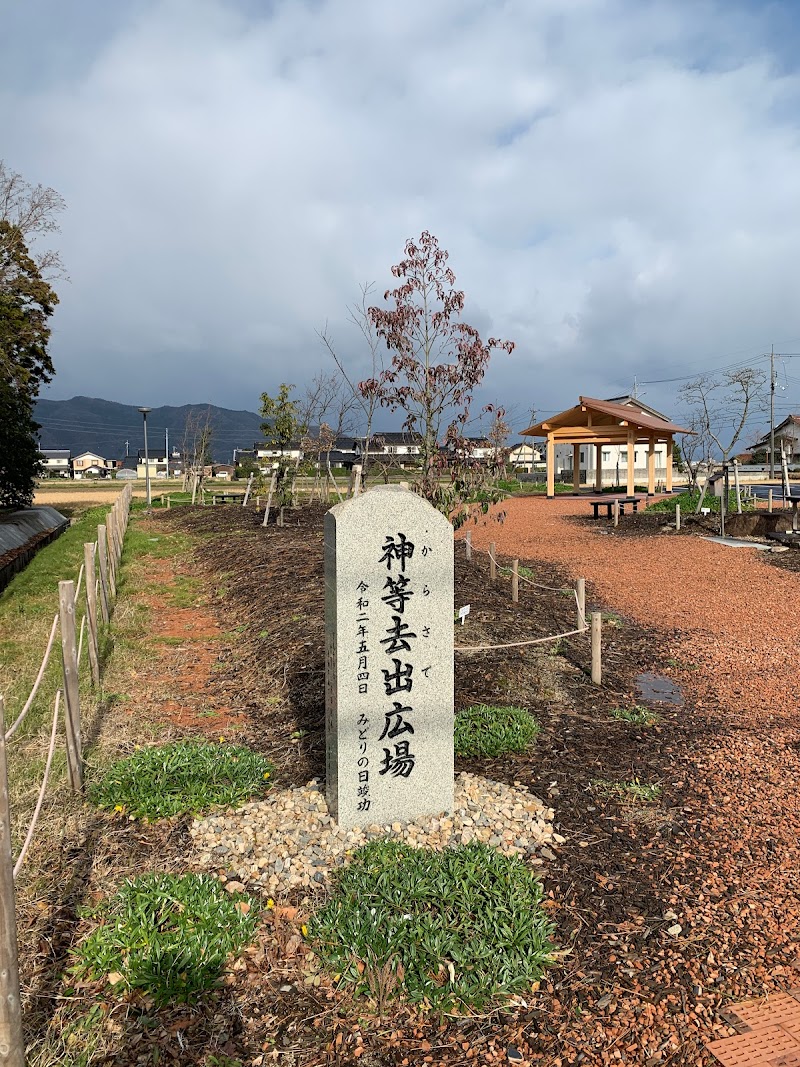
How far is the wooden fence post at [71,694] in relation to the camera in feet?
14.8

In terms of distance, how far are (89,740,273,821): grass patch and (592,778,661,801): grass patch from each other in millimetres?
2123

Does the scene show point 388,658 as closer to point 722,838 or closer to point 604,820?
point 604,820

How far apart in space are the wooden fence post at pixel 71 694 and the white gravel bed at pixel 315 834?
1073 millimetres

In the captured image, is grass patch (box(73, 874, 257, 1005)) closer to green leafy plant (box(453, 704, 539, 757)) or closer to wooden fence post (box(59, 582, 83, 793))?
wooden fence post (box(59, 582, 83, 793))

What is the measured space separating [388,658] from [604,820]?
61.5 inches

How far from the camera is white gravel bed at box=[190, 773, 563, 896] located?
3590mm

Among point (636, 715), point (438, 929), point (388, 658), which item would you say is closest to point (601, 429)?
point (636, 715)

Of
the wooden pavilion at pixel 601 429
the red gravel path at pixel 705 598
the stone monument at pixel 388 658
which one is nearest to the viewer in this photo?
the stone monument at pixel 388 658

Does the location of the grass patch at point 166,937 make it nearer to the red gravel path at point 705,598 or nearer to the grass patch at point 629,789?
the grass patch at point 629,789

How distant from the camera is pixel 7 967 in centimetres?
225

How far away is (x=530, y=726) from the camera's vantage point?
17.3ft

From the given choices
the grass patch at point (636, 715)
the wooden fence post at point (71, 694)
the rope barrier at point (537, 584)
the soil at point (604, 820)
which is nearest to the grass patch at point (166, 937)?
the soil at point (604, 820)

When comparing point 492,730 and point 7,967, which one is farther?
point 492,730

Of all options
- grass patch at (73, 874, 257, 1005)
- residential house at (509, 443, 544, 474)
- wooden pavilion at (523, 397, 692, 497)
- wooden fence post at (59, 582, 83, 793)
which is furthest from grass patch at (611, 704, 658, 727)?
wooden pavilion at (523, 397, 692, 497)
